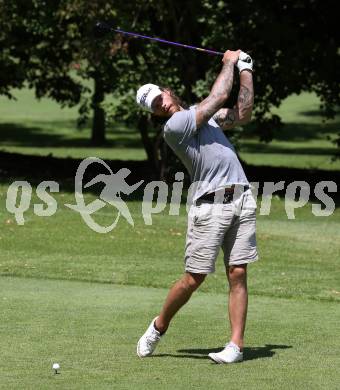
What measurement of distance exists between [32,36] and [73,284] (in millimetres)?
17676

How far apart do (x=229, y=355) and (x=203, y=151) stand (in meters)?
1.39

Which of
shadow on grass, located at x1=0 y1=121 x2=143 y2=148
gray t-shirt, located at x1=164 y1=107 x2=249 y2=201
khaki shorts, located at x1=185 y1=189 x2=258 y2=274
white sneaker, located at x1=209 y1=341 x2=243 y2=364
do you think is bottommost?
shadow on grass, located at x1=0 y1=121 x2=143 y2=148

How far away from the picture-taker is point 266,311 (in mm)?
10391

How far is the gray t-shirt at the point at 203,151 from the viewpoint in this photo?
7.93m

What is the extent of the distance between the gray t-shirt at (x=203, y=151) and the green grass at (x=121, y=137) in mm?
26026

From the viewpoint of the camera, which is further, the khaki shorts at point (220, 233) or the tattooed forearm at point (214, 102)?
the khaki shorts at point (220, 233)

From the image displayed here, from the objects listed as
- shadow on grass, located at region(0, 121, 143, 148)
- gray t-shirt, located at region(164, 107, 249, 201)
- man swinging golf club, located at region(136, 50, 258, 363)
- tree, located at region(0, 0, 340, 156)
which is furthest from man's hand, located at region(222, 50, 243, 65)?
shadow on grass, located at region(0, 121, 143, 148)

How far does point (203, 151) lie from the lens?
8016mm

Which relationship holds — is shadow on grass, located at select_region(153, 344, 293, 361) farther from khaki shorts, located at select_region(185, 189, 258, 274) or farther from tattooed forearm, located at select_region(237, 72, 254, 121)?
tattooed forearm, located at select_region(237, 72, 254, 121)

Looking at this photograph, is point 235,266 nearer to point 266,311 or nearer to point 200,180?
point 200,180

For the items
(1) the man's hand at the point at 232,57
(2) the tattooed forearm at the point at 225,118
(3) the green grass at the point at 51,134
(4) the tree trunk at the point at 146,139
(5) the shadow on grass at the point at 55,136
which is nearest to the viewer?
(1) the man's hand at the point at 232,57

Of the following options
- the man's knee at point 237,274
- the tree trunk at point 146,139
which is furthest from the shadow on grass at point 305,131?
the man's knee at point 237,274

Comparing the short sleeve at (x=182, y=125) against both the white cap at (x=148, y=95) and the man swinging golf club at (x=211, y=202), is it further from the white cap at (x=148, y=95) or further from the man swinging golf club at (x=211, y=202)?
the white cap at (x=148, y=95)

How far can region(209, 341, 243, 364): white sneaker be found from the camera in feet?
26.0
